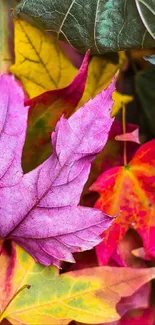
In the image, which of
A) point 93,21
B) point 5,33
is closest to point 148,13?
point 93,21

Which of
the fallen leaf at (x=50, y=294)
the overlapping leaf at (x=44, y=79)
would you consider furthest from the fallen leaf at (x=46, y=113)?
the fallen leaf at (x=50, y=294)

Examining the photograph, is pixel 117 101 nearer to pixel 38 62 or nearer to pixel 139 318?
pixel 38 62

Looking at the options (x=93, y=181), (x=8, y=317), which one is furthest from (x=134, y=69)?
(x=8, y=317)

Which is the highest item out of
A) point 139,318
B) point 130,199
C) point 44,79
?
point 44,79

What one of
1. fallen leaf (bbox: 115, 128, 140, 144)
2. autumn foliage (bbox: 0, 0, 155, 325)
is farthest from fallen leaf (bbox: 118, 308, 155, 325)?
fallen leaf (bbox: 115, 128, 140, 144)

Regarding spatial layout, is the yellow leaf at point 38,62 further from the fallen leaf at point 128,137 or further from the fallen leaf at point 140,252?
the fallen leaf at point 140,252

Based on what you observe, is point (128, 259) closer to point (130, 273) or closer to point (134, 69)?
point (130, 273)
